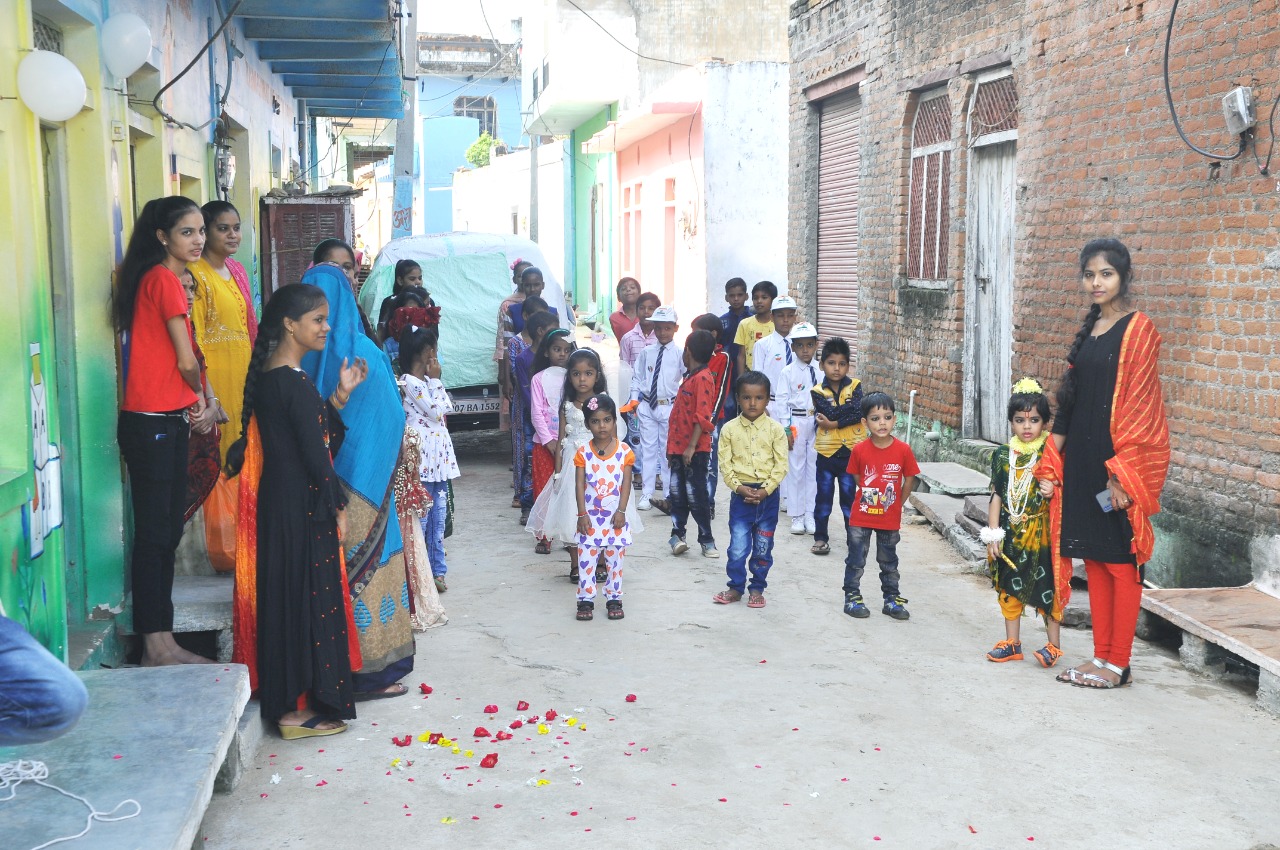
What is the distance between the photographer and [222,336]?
6.02m

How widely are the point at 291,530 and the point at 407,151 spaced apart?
608 inches

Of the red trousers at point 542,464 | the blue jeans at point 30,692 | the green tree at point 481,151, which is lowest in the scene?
the red trousers at point 542,464

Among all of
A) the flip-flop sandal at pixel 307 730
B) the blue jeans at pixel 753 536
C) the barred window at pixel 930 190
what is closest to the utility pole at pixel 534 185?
the barred window at pixel 930 190

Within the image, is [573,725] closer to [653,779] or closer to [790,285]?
[653,779]

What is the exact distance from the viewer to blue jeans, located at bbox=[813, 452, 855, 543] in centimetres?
789

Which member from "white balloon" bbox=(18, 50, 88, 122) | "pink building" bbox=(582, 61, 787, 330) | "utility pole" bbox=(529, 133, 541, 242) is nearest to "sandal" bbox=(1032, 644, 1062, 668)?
"white balloon" bbox=(18, 50, 88, 122)

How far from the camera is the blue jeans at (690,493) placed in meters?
7.79

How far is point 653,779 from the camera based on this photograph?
14.3ft

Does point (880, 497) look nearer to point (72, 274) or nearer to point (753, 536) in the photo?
point (753, 536)

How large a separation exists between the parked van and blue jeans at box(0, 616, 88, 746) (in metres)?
8.45

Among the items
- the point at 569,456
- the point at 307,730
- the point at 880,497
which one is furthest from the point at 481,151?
the point at 307,730

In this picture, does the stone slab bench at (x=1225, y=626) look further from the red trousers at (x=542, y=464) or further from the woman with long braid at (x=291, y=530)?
the woman with long braid at (x=291, y=530)

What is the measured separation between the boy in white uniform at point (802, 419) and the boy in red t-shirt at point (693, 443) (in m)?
0.62

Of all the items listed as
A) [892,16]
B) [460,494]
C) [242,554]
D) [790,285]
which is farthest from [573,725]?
[790,285]
